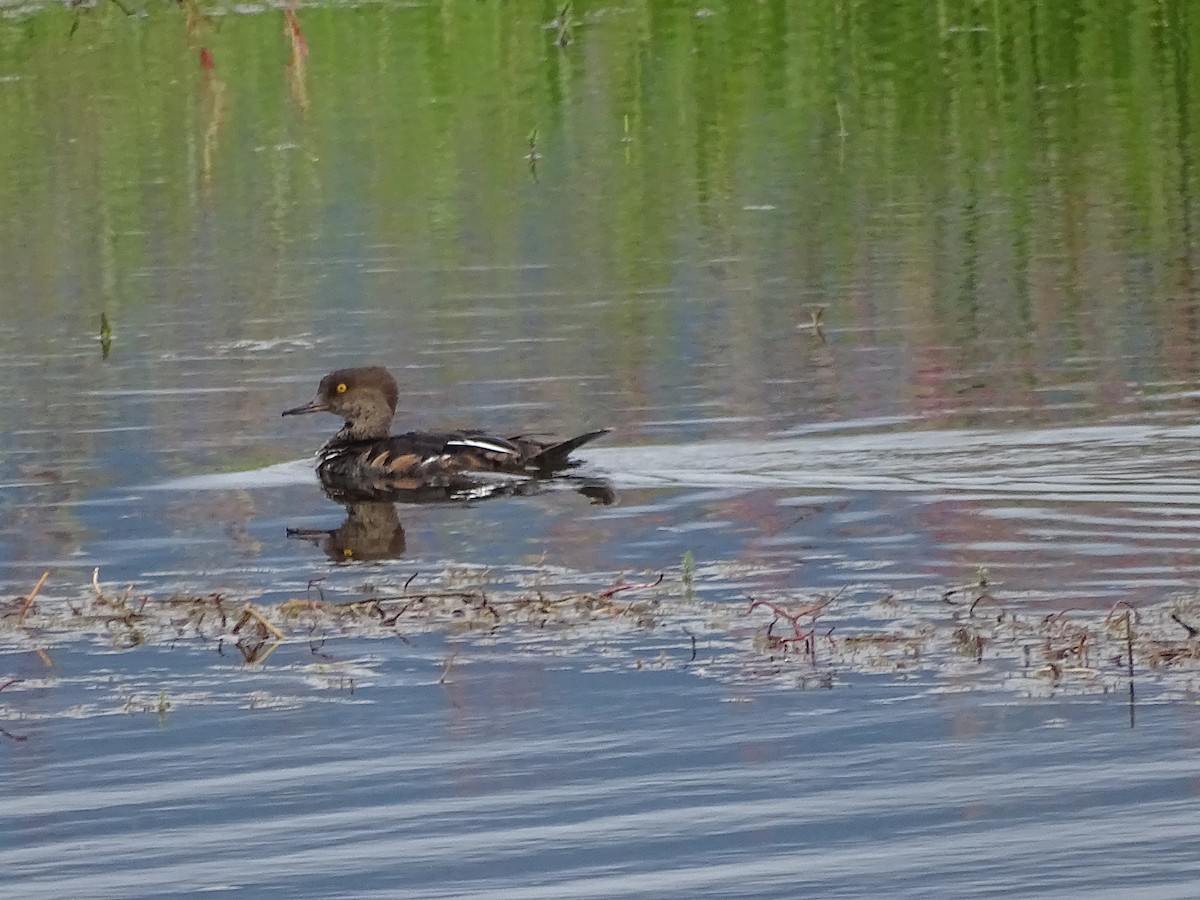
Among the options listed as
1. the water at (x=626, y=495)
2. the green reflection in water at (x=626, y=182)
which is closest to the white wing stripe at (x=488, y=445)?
the water at (x=626, y=495)

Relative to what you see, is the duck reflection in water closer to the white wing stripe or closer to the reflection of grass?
the white wing stripe

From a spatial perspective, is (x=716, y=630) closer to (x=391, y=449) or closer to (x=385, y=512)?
(x=385, y=512)

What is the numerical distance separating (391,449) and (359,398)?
77 centimetres

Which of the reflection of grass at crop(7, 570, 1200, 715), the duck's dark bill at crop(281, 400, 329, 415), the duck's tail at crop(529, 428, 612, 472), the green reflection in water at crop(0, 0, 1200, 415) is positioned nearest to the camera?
the reflection of grass at crop(7, 570, 1200, 715)

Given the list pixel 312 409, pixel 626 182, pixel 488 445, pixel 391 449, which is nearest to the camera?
pixel 488 445

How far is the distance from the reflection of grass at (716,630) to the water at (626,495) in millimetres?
24

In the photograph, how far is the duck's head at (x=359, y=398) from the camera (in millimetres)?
13180

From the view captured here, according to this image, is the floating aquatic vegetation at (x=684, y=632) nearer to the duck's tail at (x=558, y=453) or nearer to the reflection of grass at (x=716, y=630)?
the reflection of grass at (x=716, y=630)

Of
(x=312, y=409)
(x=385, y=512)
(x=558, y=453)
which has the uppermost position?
(x=312, y=409)

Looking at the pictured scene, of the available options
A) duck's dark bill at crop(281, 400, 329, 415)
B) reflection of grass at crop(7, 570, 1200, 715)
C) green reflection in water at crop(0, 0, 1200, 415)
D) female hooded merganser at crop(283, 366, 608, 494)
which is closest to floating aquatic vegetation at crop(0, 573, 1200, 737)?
reflection of grass at crop(7, 570, 1200, 715)

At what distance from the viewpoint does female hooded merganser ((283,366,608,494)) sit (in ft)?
39.6

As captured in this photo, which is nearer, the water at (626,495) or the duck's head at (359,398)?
the water at (626,495)

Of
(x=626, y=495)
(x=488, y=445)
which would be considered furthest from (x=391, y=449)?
(x=626, y=495)

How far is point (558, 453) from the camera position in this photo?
39.6 feet
